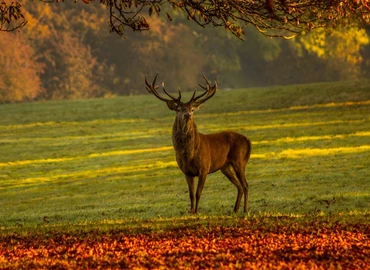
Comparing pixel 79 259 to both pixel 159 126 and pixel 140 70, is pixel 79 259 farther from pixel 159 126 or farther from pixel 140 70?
pixel 140 70

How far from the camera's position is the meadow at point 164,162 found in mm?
21406

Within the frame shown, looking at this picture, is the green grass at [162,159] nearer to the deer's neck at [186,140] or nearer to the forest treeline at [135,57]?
the deer's neck at [186,140]

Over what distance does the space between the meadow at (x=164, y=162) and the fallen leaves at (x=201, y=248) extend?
123 cm

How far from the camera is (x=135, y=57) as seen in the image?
9506 cm

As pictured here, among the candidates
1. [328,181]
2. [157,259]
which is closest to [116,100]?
[328,181]

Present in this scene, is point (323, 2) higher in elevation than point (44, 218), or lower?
higher

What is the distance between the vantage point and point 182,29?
98438 mm

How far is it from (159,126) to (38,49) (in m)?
38.6

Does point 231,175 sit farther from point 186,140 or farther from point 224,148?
point 186,140

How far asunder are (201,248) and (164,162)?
74.7 feet

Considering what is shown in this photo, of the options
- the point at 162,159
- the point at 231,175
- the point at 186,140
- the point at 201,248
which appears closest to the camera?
the point at 201,248

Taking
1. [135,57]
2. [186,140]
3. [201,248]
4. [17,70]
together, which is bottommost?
[201,248]

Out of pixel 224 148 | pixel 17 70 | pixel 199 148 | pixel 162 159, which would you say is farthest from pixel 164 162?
pixel 17 70

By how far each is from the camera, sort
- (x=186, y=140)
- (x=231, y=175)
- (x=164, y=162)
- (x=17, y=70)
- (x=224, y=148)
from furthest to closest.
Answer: (x=17, y=70), (x=164, y=162), (x=231, y=175), (x=224, y=148), (x=186, y=140)
